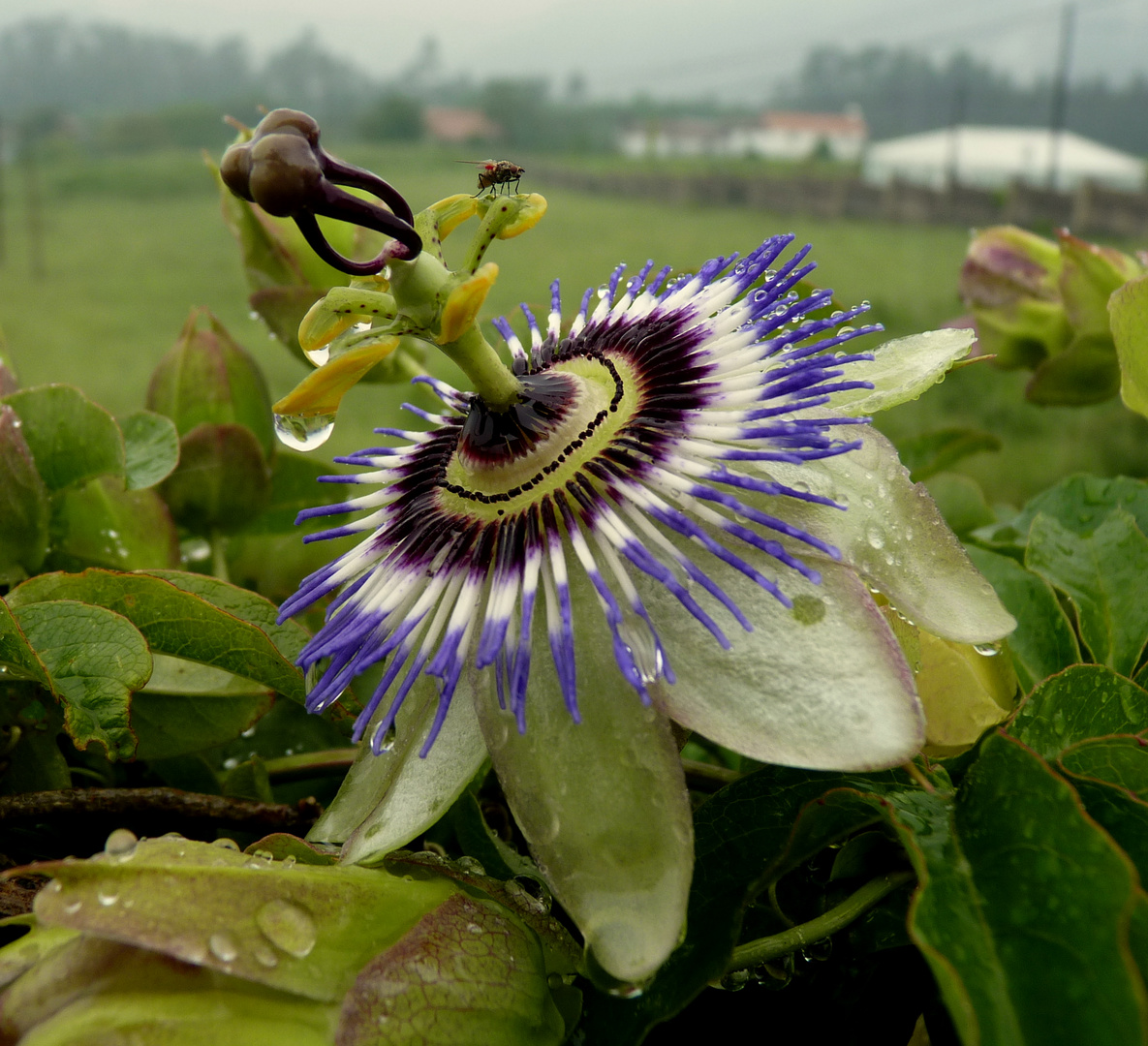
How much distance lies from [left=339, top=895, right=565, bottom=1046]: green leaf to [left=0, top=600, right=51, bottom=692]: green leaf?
6.9 inches

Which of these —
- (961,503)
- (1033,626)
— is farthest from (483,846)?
(961,503)

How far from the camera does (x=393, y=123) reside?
21391 mm

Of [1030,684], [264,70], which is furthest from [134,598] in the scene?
[264,70]

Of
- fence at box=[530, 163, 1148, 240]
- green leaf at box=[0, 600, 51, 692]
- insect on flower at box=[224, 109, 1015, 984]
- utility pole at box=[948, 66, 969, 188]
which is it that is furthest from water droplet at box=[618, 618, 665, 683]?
utility pole at box=[948, 66, 969, 188]

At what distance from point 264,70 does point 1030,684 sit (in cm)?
2936

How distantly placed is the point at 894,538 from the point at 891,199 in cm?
1371

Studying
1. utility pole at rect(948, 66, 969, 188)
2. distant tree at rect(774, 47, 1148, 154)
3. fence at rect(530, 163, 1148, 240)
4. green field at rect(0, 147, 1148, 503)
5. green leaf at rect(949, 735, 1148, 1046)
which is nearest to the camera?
green leaf at rect(949, 735, 1148, 1046)

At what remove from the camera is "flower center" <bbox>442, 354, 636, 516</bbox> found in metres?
0.43

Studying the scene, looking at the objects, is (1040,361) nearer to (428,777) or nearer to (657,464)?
(657,464)

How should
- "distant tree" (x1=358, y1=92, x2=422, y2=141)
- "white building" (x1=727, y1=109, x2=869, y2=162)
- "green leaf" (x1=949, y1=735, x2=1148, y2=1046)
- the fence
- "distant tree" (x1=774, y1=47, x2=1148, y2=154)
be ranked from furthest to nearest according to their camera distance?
"white building" (x1=727, y1=109, x2=869, y2=162) < "distant tree" (x1=358, y1=92, x2=422, y2=141) < "distant tree" (x1=774, y1=47, x2=1148, y2=154) < the fence < "green leaf" (x1=949, y1=735, x2=1148, y2=1046)

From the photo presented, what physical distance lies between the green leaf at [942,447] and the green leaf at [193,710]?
16.6 inches

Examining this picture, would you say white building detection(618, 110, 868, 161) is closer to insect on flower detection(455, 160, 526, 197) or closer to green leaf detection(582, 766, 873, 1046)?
Result: insect on flower detection(455, 160, 526, 197)

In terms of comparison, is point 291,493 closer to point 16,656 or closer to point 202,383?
point 202,383

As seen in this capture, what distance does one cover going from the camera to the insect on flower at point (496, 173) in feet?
1.64
